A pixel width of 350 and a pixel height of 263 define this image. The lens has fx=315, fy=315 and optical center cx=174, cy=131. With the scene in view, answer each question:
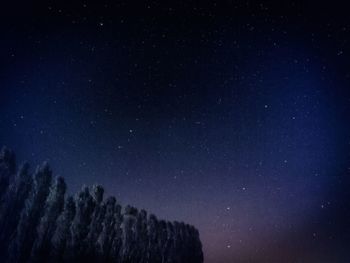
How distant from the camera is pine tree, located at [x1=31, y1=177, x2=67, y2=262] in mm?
27922

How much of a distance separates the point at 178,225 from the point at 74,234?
1099 inches

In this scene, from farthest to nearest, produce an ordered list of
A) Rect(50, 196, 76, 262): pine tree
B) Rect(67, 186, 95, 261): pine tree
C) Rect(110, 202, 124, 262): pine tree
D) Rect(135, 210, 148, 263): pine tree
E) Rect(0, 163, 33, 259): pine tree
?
Rect(135, 210, 148, 263): pine tree, Rect(110, 202, 124, 262): pine tree, Rect(67, 186, 95, 261): pine tree, Rect(50, 196, 76, 262): pine tree, Rect(0, 163, 33, 259): pine tree

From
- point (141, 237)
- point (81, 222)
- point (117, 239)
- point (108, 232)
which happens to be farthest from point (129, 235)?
point (81, 222)

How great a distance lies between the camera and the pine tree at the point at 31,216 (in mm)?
26625

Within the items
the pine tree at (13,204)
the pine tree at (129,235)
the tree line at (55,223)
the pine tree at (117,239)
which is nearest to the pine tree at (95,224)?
the tree line at (55,223)

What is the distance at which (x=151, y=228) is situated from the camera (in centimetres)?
4878

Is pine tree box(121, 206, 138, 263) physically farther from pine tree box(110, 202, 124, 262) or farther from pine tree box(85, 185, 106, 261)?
pine tree box(85, 185, 106, 261)

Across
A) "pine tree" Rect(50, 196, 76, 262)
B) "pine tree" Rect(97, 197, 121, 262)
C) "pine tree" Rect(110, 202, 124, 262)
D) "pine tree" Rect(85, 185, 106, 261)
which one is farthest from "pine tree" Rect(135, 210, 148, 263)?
"pine tree" Rect(50, 196, 76, 262)

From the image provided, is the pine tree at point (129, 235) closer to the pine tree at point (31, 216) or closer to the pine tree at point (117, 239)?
the pine tree at point (117, 239)

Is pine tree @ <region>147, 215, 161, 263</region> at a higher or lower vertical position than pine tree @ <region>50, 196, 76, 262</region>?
higher

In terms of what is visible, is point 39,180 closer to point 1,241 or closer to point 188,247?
point 1,241

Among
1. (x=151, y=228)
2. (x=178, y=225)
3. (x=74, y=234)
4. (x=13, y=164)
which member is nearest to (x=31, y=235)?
(x=74, y=234)

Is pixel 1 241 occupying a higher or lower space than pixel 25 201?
lower

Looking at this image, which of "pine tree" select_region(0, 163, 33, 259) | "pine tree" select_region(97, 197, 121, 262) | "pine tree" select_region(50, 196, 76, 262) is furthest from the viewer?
"pine tree" select_region(97, 197, 121, 262)
